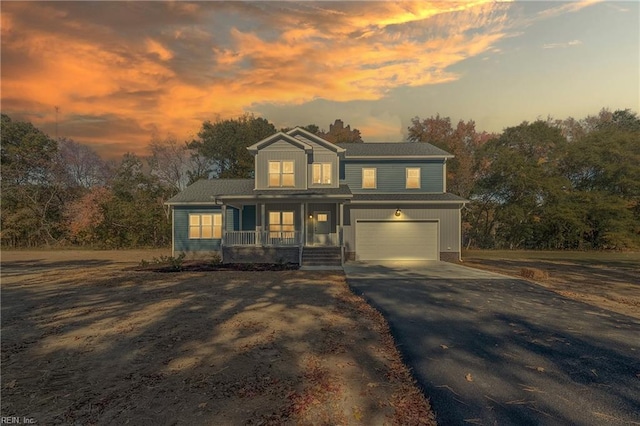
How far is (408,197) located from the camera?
19.9 metres

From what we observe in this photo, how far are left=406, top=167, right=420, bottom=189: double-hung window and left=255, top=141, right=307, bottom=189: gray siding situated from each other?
21.2ft

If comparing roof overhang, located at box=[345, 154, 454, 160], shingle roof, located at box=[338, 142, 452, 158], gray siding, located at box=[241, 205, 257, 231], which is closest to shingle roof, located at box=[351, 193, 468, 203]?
roof overhang, located at box=[345, 154, 454, 160]

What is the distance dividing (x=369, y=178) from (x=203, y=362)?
17172 mm

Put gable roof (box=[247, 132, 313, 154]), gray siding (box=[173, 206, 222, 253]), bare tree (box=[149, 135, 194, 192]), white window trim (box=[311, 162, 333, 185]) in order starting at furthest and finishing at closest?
bare tree (box=[149, 135, 194, 192]) < gray siding (box=[173, 206, 222, 253]) < white window trim (box=[311, 162, 333, 185]) < gable roof (box=[247, 132, 313, 154])

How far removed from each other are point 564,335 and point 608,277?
10.4m

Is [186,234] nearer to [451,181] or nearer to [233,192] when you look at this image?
[233,192]

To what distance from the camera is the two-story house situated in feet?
60.5

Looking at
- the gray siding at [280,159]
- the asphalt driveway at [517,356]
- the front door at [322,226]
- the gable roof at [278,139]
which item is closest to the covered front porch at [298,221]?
the front door at [322,226]

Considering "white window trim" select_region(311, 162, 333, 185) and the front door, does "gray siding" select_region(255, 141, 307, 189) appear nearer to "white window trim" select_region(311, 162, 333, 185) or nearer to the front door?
"white window trim" select_region(311, 162, 333, 185)

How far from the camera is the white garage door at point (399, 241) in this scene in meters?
19.7

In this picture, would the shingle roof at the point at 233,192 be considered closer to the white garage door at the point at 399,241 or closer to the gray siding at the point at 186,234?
the gray siding at the point at 186,234

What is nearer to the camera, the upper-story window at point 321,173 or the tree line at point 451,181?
the upper-story window at point 321,173

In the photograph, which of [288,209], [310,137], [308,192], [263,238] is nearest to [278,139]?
[310,137]

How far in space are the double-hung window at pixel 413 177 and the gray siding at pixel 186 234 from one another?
11851mm
